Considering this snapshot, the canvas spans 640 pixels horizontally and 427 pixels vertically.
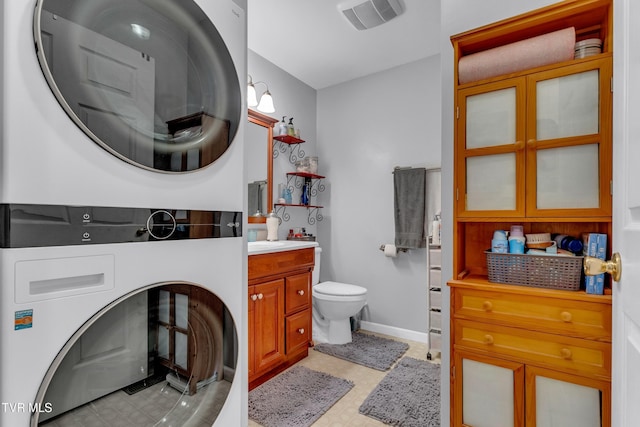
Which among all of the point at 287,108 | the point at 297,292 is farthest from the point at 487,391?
the point at 287,108

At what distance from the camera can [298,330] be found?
2.44 meters

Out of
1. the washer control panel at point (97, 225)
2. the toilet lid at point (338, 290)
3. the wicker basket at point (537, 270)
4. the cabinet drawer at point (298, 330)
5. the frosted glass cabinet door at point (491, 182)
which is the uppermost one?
the frosted glass cabinet door at point (491, 182)

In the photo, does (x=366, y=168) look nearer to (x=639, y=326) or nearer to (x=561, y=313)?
(x=561, y=313)

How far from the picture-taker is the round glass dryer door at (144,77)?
67 centimetres

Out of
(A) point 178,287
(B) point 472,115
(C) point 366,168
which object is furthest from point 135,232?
(C) point 366,168

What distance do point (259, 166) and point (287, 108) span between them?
0.71m

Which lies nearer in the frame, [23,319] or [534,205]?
[23,319]

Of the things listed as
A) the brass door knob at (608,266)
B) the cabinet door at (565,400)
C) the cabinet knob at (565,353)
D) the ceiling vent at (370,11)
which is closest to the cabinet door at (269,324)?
the cabinet door at (565,400)

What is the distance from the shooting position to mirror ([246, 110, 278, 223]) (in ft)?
8.86

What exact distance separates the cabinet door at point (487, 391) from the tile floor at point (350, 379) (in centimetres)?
55

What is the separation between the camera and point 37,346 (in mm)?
636

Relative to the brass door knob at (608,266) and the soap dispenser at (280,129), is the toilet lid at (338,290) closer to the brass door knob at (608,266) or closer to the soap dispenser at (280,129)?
the soap dispenser at (280,129)

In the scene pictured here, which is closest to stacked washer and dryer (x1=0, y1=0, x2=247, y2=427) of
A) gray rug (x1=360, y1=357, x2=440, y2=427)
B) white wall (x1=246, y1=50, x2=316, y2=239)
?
gray rug (x1=360, y1=357, x2=440, y2=427)

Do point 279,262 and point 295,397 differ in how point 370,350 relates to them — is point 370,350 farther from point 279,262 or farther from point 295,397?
point 279,262
